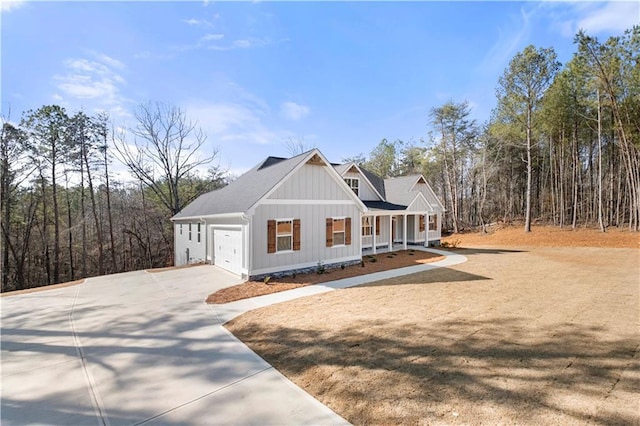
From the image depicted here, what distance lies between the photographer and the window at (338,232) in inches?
479

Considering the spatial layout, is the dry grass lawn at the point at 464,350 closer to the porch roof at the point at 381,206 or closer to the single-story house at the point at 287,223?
the single-story house at the point at 287,223

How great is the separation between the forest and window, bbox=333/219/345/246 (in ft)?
55.2

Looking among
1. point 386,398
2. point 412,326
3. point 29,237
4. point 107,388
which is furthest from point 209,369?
point 29,237

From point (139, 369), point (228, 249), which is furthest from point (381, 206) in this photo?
point (139, 369)

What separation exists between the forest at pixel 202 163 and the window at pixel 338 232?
16832 millimetres

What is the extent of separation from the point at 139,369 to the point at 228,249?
752 centimetres

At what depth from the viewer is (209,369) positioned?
13.5 ft

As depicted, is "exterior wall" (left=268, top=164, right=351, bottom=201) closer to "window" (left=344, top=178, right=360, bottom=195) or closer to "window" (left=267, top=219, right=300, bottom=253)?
"window" (left=267, top=219, right=300, bottom=253)

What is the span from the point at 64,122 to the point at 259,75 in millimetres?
14931

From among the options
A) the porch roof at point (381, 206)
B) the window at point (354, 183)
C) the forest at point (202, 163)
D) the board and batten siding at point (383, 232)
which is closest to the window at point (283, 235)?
the porch roof at point (381, 206)

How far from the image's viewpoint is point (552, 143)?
2411 cm

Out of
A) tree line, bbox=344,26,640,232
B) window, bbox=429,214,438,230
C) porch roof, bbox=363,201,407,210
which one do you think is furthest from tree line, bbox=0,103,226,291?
tree line, bbox=344,26,640,232

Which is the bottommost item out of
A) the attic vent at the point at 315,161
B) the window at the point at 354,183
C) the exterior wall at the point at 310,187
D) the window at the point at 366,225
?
the window at the point at 366,225

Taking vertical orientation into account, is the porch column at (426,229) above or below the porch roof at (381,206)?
below
